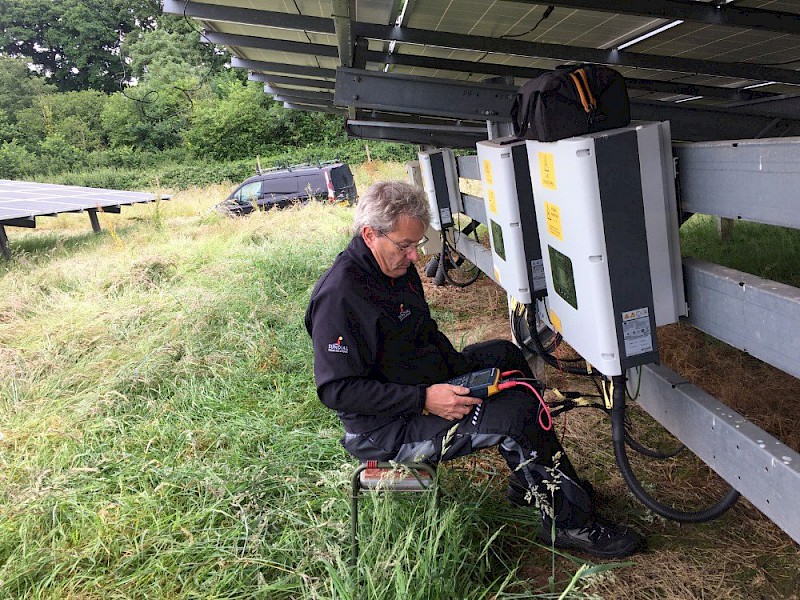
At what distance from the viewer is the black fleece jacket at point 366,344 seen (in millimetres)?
2283

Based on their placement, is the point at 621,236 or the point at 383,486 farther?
the point at 383,486

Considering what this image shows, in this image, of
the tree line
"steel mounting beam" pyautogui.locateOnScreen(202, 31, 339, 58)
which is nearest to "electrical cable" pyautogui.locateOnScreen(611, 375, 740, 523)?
"steel mounting beam" pyautogui.locateOnScreen(202, 31, 339, 58)

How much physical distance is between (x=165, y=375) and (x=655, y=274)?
3.53 meters

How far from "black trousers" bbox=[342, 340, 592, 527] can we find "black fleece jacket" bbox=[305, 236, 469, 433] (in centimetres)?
7

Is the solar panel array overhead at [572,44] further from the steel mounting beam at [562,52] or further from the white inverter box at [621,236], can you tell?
the white inverter box at [621,236]

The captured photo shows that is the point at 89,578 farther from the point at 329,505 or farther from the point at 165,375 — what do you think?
the point at 165,375

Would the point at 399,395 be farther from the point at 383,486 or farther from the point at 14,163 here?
the point at 14,163

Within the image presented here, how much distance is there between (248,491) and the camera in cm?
288

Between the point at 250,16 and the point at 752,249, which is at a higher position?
the point at 250,16

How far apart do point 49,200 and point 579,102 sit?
48.3 ft

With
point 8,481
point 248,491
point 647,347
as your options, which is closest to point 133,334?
point 8,481

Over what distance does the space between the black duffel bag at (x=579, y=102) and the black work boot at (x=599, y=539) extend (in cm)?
151

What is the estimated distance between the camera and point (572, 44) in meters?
4.16

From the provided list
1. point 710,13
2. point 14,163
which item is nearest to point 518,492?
point 710,13
